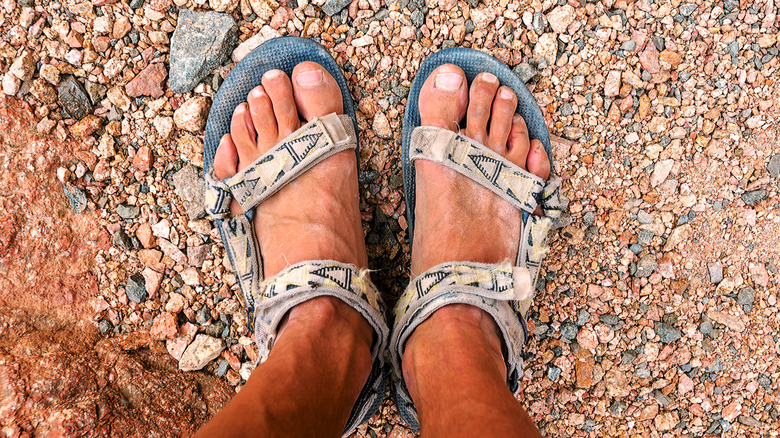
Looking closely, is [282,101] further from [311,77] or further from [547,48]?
[547,48]

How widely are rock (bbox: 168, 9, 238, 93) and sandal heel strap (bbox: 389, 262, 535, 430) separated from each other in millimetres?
951

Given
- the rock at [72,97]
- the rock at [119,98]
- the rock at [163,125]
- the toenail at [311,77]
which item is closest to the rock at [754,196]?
the toenail at [311,77]

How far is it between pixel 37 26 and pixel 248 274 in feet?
3.26

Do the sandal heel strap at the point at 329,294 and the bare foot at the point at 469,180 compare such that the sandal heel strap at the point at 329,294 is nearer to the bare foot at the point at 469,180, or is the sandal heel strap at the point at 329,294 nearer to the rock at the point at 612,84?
the bare foot at the point at 469,180

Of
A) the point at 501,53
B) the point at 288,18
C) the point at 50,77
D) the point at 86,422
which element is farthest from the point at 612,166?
the point at 50,77

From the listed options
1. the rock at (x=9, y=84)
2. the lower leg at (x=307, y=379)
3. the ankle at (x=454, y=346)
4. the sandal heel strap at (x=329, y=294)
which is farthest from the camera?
the rock at (x=9, y=84)

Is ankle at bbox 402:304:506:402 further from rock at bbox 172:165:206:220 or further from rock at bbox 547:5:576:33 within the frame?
rock at bbox 547:5:576:33

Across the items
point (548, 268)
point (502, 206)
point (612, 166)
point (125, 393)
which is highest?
point (612, 166)

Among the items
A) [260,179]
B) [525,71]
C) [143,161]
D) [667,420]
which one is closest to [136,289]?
[143,161]

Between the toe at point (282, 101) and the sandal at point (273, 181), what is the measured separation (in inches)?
1.3

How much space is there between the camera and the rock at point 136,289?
146 cm

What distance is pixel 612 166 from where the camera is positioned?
1.50 m

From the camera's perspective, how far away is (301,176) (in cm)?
147

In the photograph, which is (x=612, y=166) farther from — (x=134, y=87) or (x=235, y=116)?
(x=134, y=87)
